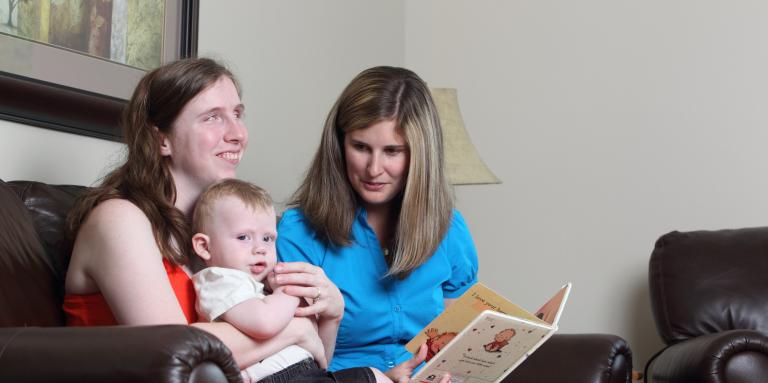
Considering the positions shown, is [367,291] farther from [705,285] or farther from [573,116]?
[573,116]

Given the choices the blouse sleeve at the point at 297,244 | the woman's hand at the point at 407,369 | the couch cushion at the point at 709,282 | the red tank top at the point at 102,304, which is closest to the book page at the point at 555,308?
the woman's hand at the point at 407,369

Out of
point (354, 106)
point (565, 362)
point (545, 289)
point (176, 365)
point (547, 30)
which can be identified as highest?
point (547, 30)

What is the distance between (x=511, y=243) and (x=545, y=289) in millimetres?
239

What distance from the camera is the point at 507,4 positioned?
3.87 m

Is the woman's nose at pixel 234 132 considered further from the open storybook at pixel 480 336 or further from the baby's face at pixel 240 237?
the open storybook at pixel 480 336

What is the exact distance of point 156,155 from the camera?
1.84 metres

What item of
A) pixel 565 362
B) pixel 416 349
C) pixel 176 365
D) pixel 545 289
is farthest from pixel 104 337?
pixel 545 289

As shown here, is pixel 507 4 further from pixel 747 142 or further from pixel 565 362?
pixel 565 362

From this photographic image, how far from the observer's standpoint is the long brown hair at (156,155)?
1735mm

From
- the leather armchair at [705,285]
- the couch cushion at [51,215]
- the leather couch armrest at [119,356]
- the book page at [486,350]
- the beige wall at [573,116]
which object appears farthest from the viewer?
the beige wall at [573,116]

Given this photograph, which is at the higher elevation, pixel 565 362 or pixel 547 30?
pixel 547 30

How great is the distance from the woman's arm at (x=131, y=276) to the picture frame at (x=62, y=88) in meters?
0.59

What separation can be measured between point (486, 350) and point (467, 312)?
0.08 metres

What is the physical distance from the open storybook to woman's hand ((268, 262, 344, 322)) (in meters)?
0.19
